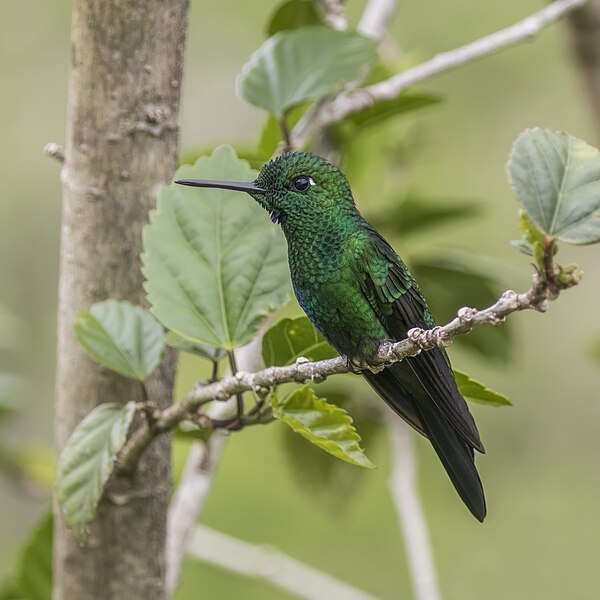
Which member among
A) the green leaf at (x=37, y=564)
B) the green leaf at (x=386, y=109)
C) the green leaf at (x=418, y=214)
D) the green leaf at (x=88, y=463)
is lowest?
the green leaf at (x=37, y=564)

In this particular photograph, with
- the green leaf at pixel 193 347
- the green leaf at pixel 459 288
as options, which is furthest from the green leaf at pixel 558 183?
the green leaf at pixel 459 288

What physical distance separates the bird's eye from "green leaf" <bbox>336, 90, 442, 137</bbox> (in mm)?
407

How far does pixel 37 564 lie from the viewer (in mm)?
2064

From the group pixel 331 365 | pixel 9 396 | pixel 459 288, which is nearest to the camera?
pixel 331 365

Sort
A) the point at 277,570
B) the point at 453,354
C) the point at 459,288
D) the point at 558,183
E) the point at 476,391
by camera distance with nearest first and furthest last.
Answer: the point at 558,183
the point at 476,391
the point at 459,288
the point at 277,570
the point at 453,354

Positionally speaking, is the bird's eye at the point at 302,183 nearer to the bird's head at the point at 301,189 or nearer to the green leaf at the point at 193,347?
the bird's head at the point at 301,189

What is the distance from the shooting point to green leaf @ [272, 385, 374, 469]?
1.40 meters

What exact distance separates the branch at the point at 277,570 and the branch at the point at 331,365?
95cm

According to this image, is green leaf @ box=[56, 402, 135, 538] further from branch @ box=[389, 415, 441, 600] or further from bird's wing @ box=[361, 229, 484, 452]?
branch @ box=[389, 415, 441, 600]

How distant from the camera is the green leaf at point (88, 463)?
1.55 m

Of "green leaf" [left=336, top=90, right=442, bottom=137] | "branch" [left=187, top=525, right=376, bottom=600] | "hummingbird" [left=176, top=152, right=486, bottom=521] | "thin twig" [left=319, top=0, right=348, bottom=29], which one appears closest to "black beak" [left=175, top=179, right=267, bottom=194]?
"hummingbird" [left=176, top=152, right=486, bottom=521]

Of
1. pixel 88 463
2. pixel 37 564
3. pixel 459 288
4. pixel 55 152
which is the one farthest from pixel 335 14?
pixel 37 564

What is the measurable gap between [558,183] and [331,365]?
1.35ft

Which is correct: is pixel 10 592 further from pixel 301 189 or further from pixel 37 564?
pixel 301 189
